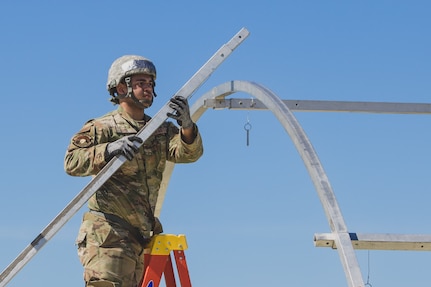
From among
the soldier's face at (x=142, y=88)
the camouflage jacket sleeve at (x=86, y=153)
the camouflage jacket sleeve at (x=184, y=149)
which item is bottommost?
the camouflage jacket sleeve at (x=86, y=153)

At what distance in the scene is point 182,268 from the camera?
997 cm

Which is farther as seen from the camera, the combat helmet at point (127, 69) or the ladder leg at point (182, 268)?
the ladder leg at point (182, 268)

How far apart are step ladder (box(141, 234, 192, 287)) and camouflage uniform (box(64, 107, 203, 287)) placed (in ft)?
0.39

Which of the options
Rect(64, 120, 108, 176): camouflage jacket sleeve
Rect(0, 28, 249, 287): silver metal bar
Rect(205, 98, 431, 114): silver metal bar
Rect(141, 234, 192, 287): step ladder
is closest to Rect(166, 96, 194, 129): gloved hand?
Rect(0, 28, 249, 287): silver metal bar

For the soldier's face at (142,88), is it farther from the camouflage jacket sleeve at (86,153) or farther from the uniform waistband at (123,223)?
the uniform waistband at (123,223)

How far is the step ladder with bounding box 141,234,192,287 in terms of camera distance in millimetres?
9766

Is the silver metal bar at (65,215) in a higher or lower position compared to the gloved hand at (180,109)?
lower

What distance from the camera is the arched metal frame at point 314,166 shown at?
8.12m

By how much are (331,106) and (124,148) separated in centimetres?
440

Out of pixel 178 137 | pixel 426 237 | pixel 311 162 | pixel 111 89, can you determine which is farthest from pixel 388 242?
pixel 111 89

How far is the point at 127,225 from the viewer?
9.55 m

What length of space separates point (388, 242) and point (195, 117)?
16.6 feet

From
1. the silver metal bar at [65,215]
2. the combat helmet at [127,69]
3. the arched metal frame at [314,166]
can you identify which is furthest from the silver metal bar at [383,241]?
the combat helmet at [127,69]

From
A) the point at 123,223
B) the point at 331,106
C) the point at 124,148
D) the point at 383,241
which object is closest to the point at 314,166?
the point at 383,241
